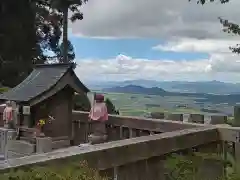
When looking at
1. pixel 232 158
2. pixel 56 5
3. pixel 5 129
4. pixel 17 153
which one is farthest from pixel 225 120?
pixel 56 5

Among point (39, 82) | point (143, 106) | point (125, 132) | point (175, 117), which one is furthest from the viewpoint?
point (143, 106)

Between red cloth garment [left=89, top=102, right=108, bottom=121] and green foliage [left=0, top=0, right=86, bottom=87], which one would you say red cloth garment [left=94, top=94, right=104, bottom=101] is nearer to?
red cloth garment [left=89, top=102, right=108, bottom=121]

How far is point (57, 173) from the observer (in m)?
2.58

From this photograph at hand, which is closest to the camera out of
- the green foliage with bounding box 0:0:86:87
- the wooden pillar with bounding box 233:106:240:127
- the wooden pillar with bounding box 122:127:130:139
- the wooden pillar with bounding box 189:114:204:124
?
the wooden pillar with bounding box 233:106:240:127

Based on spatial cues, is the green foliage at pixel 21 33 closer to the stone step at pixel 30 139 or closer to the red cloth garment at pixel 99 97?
the stone step at pixel 30 139

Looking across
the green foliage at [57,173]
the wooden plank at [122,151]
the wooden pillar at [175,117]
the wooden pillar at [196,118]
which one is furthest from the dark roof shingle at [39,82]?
the green foliage at [57,173]

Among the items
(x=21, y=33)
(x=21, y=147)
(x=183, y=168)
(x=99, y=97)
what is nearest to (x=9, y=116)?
(x=21, y=147)

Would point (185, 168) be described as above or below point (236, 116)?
below

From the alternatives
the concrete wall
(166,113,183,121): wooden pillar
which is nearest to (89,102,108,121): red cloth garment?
(166,113,183,121): wooden pillar

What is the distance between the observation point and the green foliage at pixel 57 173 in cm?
241

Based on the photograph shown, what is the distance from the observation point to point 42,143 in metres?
8.18

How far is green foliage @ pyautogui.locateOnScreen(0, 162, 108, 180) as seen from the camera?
2.41m

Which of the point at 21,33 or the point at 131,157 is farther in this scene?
the point at 21,33

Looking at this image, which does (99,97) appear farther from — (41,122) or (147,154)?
(147,154)
